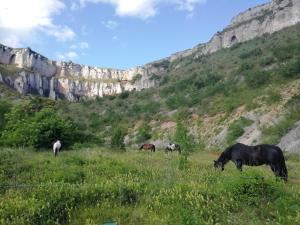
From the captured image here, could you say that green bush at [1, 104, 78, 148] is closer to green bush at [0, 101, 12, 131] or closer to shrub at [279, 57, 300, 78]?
green bush at [0, 101, 12, 131]

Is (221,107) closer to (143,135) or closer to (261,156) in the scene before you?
(143,135)

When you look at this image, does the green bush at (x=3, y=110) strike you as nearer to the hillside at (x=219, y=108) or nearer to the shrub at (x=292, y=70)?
the hillside at (x=219, y=108)

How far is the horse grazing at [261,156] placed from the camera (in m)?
17.5

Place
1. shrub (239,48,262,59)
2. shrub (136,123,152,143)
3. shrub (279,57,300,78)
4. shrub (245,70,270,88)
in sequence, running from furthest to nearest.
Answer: shrub (239,48,262,59), shrub (136,123,152,143), shrub (245,70,270,88), shrub (279,57,300,78)

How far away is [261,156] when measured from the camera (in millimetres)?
17938

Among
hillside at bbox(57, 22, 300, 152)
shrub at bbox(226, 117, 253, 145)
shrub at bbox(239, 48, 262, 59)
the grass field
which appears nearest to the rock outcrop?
hillside at bbox(57, 22, 300, 152)

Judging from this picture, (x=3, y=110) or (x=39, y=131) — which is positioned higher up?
(x=3, y=110)

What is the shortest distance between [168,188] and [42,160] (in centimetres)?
901

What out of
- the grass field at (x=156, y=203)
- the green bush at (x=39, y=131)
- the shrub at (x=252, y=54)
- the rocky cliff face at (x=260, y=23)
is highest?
the rocky cliff face at (x=260, y=23)

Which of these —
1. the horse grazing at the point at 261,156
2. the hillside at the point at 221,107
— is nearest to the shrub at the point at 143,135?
the hillside at the point at 221,107

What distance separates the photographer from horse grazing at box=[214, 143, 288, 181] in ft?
57.3

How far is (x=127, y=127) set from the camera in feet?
246

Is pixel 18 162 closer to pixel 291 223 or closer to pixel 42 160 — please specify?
pixel 42 160

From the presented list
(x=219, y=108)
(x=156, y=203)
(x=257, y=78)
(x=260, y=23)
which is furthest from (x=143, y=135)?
(x=260, y=23)
